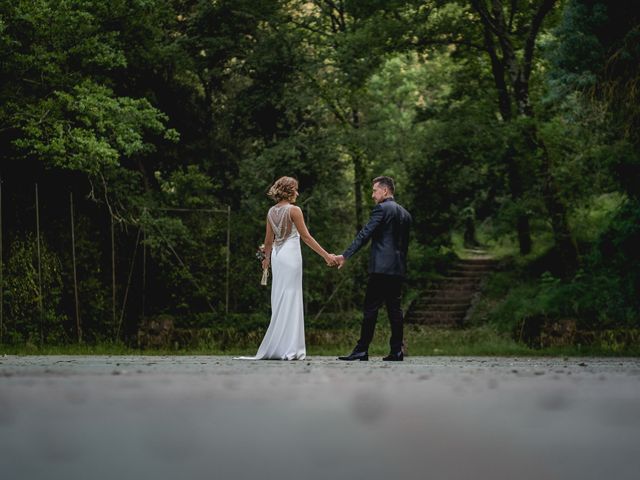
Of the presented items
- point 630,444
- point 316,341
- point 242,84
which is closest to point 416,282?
point 242,84

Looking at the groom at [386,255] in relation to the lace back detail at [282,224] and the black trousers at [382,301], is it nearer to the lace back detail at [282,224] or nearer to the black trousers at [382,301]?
the black trousers at [382,301]

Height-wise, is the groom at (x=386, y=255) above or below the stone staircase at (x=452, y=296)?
above

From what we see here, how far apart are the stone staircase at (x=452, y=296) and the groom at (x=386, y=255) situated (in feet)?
50.9

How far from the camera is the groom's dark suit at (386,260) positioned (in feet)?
38.6

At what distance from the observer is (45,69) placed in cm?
1888

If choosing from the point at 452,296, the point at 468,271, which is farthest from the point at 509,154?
the point at 468,271

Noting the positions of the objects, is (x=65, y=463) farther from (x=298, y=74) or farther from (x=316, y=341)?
(x=298, y=74)

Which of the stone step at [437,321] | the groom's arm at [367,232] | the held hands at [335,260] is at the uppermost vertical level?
the groom's arm at [367,232]

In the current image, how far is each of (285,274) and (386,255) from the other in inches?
56.2

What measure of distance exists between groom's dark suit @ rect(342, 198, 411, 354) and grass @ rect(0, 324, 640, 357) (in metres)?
6.01

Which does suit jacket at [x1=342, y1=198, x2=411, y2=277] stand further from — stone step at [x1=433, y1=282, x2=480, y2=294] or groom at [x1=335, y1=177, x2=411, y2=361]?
stone step at [x1=433, y1=282, x2=480, y2=294]

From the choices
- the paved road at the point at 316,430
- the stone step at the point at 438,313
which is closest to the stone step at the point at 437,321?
the stone step at the point at 438,313

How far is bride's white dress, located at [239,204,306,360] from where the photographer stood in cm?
1247

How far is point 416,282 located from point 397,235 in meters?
18.1
